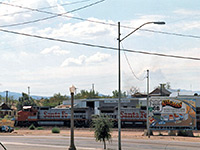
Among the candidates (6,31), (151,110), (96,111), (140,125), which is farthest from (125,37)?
(96,111)

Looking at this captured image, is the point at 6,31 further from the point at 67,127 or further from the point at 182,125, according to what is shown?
the point at 67,127

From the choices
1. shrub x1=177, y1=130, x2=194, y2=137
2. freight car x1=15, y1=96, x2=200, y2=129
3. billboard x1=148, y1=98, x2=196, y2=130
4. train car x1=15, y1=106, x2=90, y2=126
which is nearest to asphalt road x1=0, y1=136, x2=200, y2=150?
shrub x1=177, y1=130, x2=194, y2=137

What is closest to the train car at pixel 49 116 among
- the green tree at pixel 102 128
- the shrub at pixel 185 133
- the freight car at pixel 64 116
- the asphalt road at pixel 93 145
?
the freight car at pixel 64 116

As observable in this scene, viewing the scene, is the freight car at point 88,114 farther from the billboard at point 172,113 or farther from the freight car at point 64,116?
the billboard at point 172,113

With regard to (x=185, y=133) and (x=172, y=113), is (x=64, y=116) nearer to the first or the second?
(x=172, y=113)

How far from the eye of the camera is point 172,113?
59.8 metres

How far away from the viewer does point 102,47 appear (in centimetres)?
2875

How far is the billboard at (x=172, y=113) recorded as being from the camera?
5894 cm

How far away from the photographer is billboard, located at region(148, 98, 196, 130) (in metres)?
58.9

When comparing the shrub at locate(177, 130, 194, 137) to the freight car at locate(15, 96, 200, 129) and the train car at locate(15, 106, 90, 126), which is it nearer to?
the freight car at locate(15, 96, 200, 129)

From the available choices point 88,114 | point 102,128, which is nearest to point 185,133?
point 88,114

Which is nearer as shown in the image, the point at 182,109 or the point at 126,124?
the point at 182,109

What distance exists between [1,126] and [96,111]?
20004mm

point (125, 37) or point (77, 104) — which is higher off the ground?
point (125, 37)
